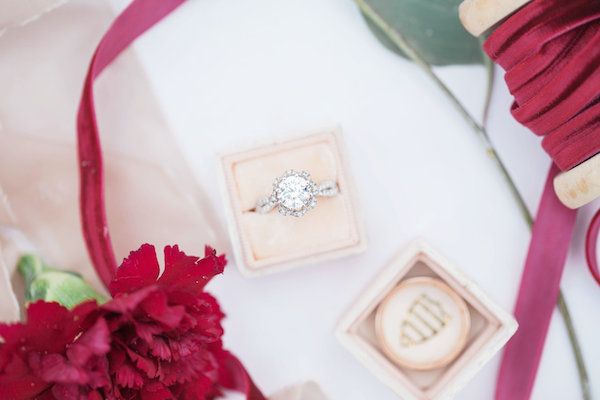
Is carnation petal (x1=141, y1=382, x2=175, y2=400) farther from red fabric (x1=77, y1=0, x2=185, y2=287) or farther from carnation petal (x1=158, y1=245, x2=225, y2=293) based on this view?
red fabric (x1=77, y1=0, x2=185, y2=287)

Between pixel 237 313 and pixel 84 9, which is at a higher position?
pixel 84 9

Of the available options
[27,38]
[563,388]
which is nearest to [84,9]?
[27,38]

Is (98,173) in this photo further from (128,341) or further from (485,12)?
(485,12)

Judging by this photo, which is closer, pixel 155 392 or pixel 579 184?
pixel 155 392

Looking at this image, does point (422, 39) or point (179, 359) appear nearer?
point (179, 359)

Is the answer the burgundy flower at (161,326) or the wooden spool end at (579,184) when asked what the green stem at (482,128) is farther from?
the burgundy flower at (161,326)

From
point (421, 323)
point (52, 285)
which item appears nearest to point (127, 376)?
point (52, 285)

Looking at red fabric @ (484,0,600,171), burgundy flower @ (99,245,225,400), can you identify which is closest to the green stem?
red fabric @ (484,0,600,171)

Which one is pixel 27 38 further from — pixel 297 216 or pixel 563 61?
pixel 563 61
